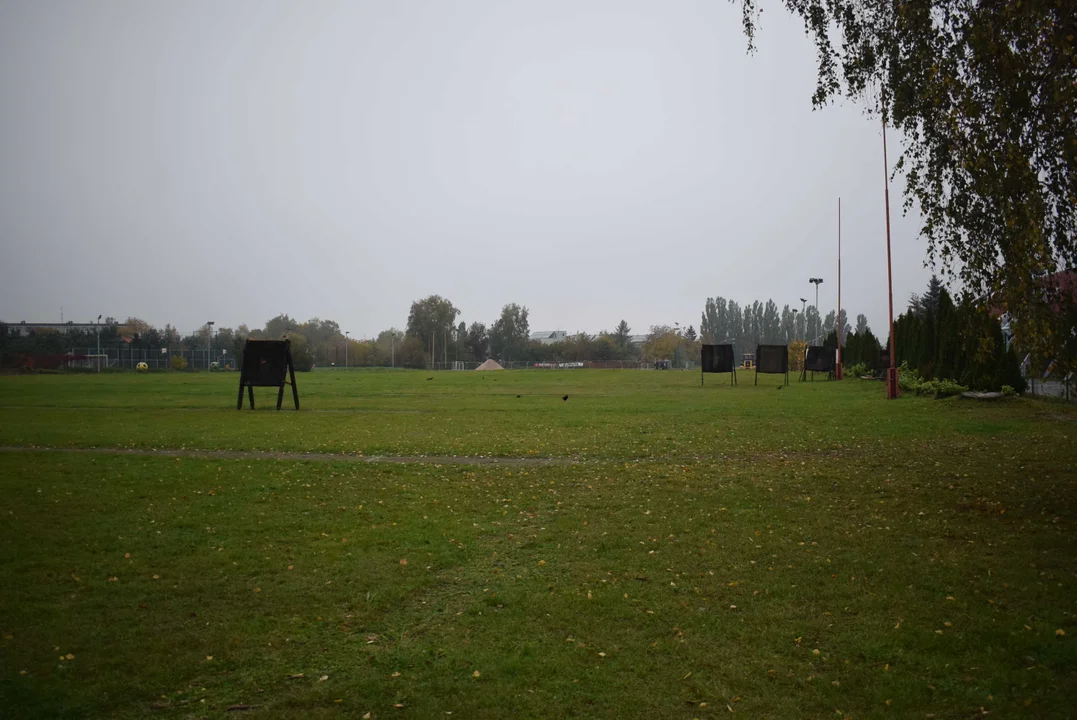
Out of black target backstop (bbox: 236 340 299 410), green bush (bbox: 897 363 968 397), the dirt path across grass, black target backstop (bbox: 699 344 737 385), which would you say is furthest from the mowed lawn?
black target backstop (bbox: 699 344 737 385)

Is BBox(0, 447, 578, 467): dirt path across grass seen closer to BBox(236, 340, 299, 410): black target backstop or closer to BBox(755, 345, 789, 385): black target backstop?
BBox(236, 340, 299, 410): black target backstop

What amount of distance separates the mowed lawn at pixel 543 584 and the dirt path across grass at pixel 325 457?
0.13 m

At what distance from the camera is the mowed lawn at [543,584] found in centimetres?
451

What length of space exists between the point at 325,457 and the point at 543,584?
27.8 feet

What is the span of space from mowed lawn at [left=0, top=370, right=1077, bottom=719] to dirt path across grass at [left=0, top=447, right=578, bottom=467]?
13 centimetres

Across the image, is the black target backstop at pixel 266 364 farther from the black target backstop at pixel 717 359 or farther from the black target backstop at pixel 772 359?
the black target backstop at pixel 772 359

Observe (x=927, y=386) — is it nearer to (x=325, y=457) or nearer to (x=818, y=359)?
(x=325, y=457)

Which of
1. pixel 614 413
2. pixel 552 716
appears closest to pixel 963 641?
pixel 552 716

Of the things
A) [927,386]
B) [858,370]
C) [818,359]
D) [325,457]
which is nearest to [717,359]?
[818,359]

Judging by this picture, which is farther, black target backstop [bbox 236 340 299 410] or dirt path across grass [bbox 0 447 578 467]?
black target backstop [bbox 236 340 299 410]

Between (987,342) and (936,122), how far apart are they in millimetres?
2748

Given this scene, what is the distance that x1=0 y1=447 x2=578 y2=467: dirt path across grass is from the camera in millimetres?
13234

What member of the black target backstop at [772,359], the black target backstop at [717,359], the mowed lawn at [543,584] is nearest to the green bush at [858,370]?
the black target backstop at [772,359]

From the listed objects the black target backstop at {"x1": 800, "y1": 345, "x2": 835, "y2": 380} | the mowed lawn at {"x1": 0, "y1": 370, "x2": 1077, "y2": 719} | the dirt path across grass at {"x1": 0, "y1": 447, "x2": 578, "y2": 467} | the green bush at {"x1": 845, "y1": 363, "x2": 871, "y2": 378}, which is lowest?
the mowed lawn at {"x1": 0, "y1": 370, "x2": 1077, "y2": 719}
